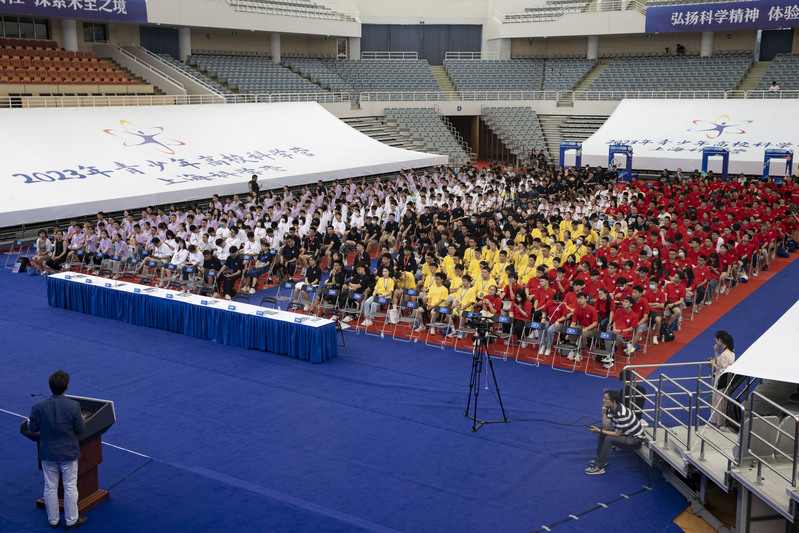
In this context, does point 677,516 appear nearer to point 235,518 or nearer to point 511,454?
point 511,454

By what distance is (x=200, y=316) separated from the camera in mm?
14906

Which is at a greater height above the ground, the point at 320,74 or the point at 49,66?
the point at 320,74

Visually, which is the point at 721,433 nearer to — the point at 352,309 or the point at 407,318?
the point at 407,318

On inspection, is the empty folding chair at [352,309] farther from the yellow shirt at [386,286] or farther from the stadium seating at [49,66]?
the stadium seating at [49,66]

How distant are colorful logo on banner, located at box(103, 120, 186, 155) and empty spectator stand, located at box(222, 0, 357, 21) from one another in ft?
45.9

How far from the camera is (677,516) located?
8.59 m

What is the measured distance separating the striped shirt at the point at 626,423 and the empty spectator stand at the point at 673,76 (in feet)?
113

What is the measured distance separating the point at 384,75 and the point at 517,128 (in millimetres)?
8743

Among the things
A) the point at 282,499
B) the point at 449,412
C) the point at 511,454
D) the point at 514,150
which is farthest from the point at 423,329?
the point at 514,150

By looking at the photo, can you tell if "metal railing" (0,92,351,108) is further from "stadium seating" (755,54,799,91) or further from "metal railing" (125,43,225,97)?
"stadium seating" (755,54,799,91)

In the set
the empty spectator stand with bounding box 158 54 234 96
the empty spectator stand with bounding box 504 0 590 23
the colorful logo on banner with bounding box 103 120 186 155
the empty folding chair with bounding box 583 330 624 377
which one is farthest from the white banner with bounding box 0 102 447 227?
the empty spectator stand with bounding box 504 0 590 23

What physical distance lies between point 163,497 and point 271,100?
29.6 meters

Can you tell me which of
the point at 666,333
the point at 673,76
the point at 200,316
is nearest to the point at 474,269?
the point at 666,333

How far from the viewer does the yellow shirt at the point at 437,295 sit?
15180 mm
